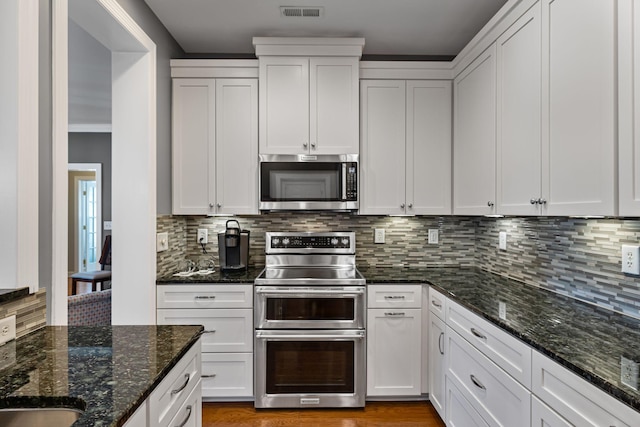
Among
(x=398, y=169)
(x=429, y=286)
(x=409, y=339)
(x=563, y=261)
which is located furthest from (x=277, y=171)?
(x=563, y=261)

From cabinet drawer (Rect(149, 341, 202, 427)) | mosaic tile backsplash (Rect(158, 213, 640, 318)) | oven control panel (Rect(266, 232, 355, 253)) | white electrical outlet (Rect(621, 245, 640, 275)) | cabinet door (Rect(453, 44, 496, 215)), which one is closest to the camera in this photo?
cabinet drawer (Rect(149, 341, 202, 427))

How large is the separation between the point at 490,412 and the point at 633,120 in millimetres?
1217

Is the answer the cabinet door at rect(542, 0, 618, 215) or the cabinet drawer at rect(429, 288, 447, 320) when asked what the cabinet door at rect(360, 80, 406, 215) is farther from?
the cabinet door at rect(542, 0, 618, 215)

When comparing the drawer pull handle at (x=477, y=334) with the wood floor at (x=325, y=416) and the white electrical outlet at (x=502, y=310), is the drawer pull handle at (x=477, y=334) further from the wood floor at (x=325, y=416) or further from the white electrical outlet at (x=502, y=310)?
the wood floor at (x=325, y=416)

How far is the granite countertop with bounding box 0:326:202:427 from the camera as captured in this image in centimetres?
82

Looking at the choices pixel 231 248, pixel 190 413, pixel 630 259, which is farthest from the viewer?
pixel 231 248

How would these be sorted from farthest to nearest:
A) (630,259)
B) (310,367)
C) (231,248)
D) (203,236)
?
1. (203,236)
2. (231,248)
3. (310,367)
4. (630,259)

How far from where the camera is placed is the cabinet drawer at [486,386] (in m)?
1.30

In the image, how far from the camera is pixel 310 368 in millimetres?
2314

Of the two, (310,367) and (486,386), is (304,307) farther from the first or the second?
(486,386)

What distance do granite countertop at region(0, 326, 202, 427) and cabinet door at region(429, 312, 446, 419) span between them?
4.87 ft

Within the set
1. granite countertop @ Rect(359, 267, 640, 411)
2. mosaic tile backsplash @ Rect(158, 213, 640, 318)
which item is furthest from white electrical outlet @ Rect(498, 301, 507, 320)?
mosaic tile backsplash @ Rect(158, 213, 640, 318)

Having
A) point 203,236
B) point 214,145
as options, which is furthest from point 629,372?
point 203,236

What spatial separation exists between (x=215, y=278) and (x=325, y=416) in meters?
1.13
